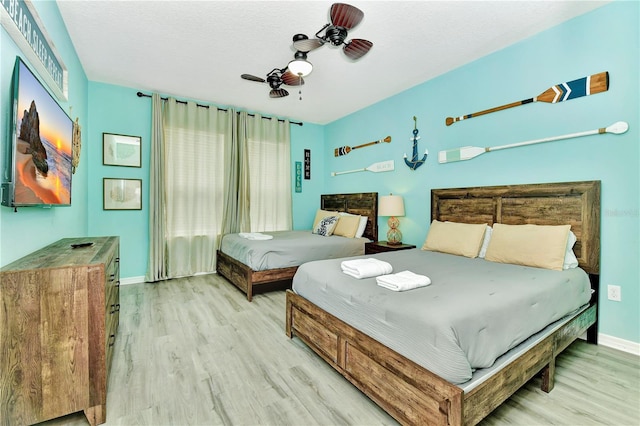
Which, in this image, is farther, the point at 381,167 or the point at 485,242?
the point at 381,167

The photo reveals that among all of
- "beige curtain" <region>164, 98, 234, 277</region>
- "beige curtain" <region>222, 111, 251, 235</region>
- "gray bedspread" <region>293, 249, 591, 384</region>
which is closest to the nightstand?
"gray bedspread" <region>293, 249, 591, 384</region>

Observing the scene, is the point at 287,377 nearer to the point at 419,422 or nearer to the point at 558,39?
the point at 419,422

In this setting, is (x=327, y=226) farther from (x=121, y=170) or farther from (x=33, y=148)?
(x=33, y=148)

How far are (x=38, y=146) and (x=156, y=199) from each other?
2.54 metres

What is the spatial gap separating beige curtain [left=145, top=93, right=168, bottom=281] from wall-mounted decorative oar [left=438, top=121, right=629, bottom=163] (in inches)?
149

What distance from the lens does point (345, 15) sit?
1952 millimetres

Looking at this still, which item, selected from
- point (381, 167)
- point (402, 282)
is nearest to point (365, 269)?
point (402, 282)

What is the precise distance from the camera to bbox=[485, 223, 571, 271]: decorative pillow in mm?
2256

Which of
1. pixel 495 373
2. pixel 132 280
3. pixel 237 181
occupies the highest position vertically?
pixel 237 181

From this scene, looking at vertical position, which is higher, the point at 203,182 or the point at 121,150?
the point at 121,150

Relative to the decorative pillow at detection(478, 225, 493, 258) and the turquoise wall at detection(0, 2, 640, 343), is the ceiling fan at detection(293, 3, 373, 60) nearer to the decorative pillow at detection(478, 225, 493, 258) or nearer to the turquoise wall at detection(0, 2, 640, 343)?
the turquoise wall at detection(0, 2, 640, 343)

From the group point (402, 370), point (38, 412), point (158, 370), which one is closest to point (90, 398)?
point (38, 412)

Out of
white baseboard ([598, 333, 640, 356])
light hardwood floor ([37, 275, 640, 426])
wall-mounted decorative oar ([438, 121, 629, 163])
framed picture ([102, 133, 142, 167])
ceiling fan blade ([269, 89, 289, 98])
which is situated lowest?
light hardwood floor ([37, 275, 640, 426])

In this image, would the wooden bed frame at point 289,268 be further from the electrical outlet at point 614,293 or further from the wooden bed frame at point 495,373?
the electrical outlet at point 614,293
